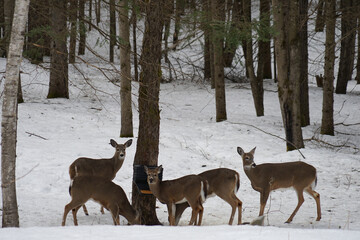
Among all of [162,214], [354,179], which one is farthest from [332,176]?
[162,214]

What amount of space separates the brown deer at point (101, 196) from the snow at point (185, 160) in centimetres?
46

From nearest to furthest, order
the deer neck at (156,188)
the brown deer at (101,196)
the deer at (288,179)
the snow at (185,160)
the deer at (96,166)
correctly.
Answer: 1. the snow at (185,160)
2. the brown deer at (101,196)
3. the deer neck at (156,188)
4. the deer at (288,179)
5. the deer at (96,166)

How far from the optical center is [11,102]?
627 cm

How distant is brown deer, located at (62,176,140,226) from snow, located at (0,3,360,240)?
1.52 ft

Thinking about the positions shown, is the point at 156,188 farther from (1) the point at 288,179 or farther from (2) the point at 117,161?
(1) the point at 288,179

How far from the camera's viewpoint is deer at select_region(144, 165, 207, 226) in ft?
25.5

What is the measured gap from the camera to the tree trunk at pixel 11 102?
6234 mm

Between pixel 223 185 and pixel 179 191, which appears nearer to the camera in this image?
pixel 179 191

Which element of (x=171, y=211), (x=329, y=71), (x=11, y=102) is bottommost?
(x=171, y=211)

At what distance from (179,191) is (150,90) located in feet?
5.78

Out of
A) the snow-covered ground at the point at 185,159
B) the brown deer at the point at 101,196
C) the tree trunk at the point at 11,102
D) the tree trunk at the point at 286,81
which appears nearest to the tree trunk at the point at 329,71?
the snow-covered ground at the point at 185,159

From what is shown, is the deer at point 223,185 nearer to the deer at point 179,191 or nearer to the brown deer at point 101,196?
the deer at point 179,191

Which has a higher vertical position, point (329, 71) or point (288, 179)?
point (329, 71)

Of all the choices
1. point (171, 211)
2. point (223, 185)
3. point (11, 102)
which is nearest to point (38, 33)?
point (11, 102)
